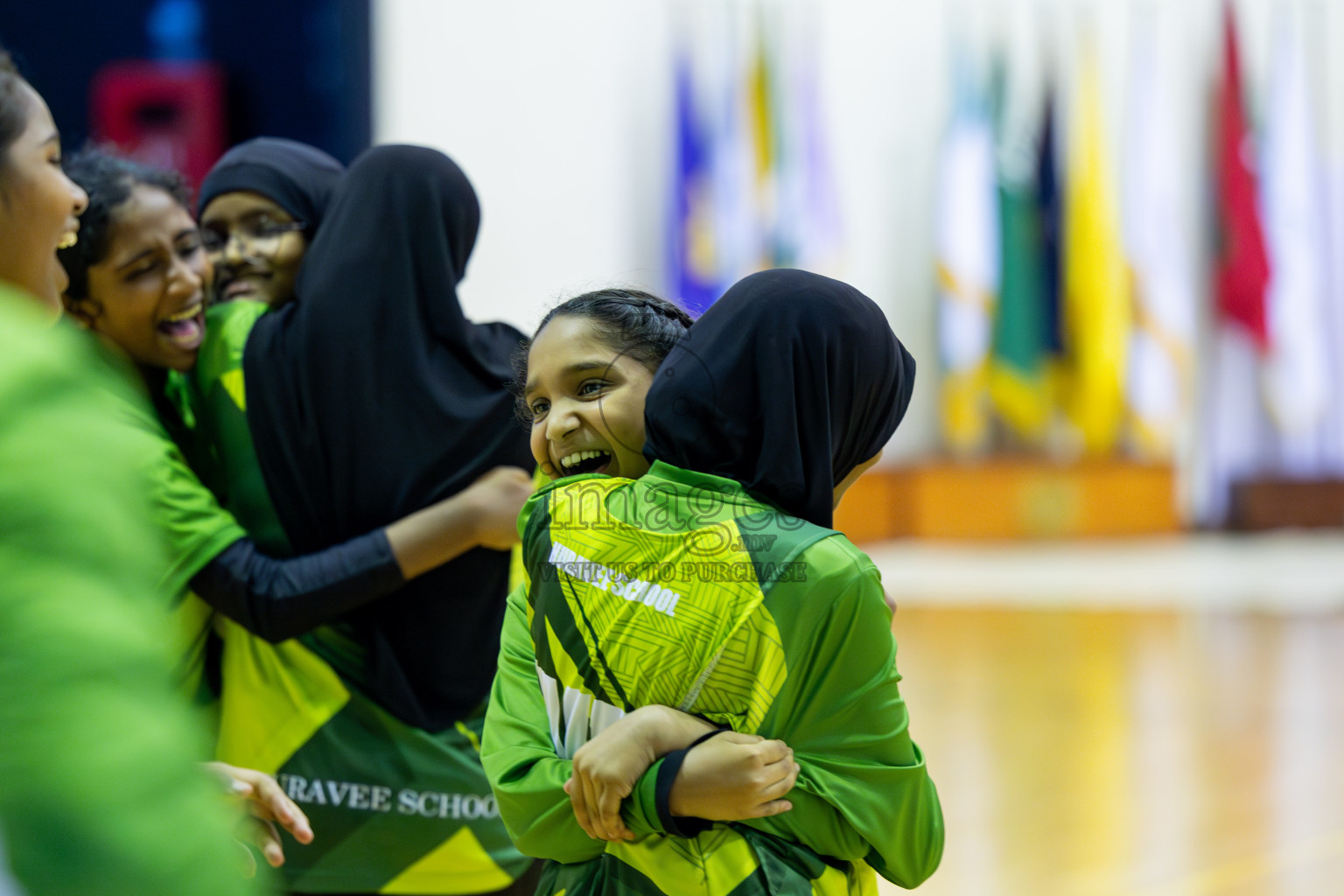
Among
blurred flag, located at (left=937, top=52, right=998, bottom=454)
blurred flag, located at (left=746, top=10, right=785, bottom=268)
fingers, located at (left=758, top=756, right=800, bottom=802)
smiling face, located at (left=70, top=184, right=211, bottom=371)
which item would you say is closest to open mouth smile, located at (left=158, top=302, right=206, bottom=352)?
smiling face, located at (left=70, top=184, right=211, bottom=371)

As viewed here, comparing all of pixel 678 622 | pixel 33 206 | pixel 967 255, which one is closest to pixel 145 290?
pixel 33 206

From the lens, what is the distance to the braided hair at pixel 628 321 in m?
1.28

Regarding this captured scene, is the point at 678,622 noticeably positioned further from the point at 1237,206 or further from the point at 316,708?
the point at 1237,206

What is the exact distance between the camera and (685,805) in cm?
103

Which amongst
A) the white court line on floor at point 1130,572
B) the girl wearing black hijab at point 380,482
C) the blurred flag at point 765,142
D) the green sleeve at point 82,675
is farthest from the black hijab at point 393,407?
the blurred flag at point 765,142

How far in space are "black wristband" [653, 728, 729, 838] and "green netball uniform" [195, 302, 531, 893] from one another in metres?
0.70

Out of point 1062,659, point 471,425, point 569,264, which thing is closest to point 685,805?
point 471,425

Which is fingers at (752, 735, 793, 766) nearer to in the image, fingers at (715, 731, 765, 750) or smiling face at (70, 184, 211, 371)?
fingers at (715, 731, 765, 750)

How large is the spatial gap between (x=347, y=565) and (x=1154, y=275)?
28.6 feet

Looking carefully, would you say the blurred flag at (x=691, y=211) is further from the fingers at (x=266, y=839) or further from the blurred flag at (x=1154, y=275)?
the fingers at (x=266, y=839)

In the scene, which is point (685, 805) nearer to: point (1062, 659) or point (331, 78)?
point (1062, 659)

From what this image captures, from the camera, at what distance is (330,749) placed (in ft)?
5.45

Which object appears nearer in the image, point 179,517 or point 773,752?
point 773,752

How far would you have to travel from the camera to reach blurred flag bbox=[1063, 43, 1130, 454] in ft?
30.1
